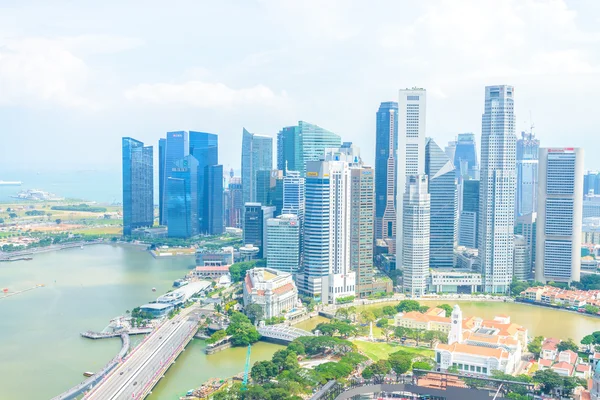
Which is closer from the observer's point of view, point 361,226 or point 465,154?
point 361,226

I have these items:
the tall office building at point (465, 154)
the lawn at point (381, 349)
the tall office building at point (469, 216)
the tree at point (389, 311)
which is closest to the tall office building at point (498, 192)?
the tall office building at point (469, 216)

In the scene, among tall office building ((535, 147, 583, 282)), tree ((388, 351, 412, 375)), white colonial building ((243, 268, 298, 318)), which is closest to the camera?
tree ((388, 351, 412, 375))

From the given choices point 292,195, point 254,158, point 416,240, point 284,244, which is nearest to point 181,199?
point 254,158

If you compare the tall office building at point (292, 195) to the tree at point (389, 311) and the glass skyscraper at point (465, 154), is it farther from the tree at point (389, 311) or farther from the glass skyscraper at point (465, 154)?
the glass skyscraper at point (465, 154)

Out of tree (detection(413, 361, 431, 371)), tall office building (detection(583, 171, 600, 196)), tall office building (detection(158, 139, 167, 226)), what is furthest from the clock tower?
tall office building (detection(158, 139, 167, 226))

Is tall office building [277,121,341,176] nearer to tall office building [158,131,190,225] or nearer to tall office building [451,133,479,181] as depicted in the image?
tall office building [158,131,190,225]

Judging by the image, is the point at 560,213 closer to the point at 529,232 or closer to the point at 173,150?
the point at 529,232
